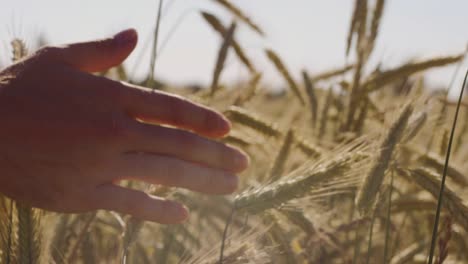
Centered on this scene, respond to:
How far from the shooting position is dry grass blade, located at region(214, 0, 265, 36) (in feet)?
A: 7.20

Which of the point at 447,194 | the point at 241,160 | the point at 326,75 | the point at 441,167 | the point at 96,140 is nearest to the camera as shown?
the point at 96,140

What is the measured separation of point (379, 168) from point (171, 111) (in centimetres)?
47

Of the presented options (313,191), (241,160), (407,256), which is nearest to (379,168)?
(313,191)

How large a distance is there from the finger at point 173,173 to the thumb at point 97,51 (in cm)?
22

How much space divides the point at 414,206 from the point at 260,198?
791 millimetres

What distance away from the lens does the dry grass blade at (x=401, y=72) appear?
2145 mm

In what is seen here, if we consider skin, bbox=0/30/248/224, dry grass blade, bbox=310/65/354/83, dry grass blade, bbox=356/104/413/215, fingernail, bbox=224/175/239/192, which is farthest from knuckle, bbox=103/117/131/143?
dry grass blade, bbox=310/65/354/83

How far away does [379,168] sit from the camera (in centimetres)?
149

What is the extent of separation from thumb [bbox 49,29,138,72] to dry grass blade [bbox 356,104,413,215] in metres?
0.57

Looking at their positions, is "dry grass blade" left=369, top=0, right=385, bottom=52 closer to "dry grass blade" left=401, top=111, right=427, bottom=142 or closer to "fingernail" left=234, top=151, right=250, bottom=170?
"dry grass blade" left=401, top=111, right=427, bottom=142

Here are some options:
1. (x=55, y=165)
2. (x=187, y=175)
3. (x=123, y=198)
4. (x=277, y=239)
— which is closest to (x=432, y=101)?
(x=277, y=239)

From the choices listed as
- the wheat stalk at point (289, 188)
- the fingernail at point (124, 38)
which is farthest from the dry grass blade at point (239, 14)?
the wheat stalk at point (289, 188)

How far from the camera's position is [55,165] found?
4.35ft

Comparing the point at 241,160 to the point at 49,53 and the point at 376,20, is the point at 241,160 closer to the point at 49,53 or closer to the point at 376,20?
the point at 49,53
